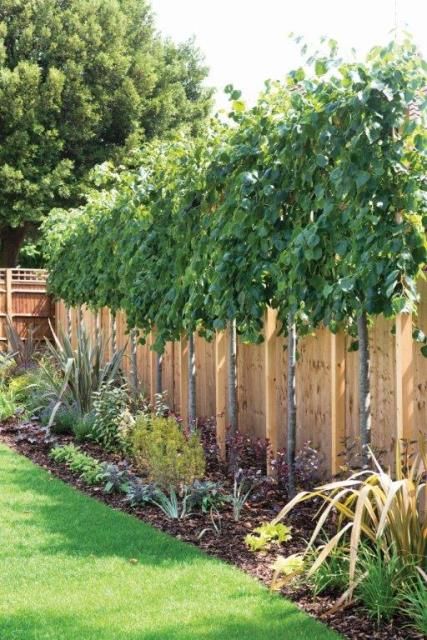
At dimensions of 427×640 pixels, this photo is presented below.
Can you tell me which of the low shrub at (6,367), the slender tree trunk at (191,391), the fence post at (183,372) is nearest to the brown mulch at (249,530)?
the slender tree trunk at (191,391)

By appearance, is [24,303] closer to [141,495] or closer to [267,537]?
[141,495]

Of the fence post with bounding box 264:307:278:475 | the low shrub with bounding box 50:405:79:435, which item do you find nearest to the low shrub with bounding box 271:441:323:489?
the fence post with bounding box 264:307:278:475

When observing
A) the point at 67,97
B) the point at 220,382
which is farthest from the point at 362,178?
the point at 67,97

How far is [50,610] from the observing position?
4.16m

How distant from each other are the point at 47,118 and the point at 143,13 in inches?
184

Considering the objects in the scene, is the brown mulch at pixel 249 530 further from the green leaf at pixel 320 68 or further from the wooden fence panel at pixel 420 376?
the green leaf at pixel 320 68

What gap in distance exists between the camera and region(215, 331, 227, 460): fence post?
7.48 metres

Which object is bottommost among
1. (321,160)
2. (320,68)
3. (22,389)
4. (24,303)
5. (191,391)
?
(22,389)

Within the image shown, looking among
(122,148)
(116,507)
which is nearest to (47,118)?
(122,148)

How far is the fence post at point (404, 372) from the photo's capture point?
15.2ft

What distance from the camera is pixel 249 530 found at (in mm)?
5328

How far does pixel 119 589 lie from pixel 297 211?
247 centimetres

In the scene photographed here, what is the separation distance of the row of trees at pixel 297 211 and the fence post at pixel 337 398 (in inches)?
9.5

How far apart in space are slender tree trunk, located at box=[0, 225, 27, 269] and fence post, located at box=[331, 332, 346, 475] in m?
18.1
